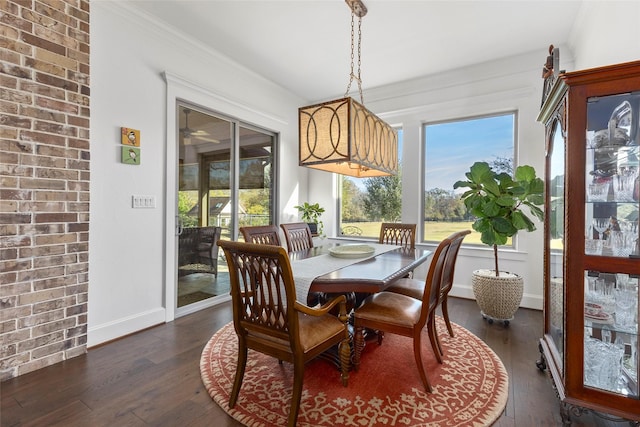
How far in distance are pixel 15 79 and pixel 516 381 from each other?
3.91 meters

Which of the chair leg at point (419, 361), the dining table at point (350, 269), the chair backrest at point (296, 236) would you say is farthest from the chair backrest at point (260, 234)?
the chair leg at point (419, 361)

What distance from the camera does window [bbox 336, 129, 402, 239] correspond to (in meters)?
4.36

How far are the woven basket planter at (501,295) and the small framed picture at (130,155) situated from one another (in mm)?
3525

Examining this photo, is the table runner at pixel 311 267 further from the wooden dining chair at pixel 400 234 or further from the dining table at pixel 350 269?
the wooden dining chair at pixel 400 234

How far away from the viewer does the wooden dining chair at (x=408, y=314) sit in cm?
182

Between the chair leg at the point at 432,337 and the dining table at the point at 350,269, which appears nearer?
the dining table at the point at 350,269

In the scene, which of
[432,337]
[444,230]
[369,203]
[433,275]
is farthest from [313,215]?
[433,275]


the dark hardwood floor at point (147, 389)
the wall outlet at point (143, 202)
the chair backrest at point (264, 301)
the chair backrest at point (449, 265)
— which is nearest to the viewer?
the chair backrest at point (264, 301)

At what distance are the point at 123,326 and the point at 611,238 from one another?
351cm

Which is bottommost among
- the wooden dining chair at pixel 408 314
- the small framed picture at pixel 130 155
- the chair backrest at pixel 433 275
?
the wooden dining chair at pixel 408 314

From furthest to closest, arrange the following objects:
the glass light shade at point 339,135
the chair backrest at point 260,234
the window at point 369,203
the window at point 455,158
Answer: the window at point 369,203, the window at point 455,158, the chair backrest at point 260,234, the glass light shade at point 339,135

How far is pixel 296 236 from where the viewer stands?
3162 millimetres

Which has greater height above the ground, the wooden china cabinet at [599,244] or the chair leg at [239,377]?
the wooden china cabinet at [599,244]

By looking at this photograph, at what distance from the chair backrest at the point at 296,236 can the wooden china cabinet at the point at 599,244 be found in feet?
7.16
